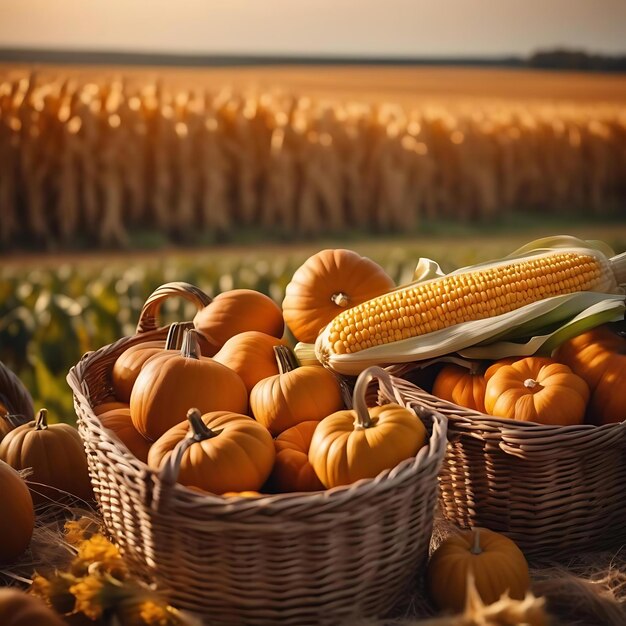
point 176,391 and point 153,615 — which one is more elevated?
point 176,391

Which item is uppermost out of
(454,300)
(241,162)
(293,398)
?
(454,300)

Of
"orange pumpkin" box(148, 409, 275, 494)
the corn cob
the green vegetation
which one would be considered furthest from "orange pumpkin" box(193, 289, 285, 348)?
the green vegetation

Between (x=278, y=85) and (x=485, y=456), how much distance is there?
15.4 m

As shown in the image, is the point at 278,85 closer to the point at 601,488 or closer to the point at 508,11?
the point at 508,11

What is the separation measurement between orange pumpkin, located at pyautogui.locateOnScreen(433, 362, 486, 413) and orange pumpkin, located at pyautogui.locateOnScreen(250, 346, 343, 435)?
9.8 inches

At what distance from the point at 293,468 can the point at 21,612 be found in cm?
53

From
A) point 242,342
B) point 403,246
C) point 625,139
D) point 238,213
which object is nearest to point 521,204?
point 625,139

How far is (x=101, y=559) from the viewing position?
1.36m

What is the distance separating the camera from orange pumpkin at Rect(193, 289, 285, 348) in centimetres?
207

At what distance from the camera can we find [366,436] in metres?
1.40

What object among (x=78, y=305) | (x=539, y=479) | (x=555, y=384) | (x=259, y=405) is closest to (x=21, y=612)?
(x=259, y=405)

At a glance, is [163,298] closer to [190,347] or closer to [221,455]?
[190,347]

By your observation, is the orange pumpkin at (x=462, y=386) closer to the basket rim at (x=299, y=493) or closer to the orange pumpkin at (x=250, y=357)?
the basket rim at (x=299, y=493)

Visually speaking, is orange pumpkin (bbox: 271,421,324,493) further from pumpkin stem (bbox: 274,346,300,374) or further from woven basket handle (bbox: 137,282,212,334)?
woven basket handle (bbox: 137,282,212,334)
